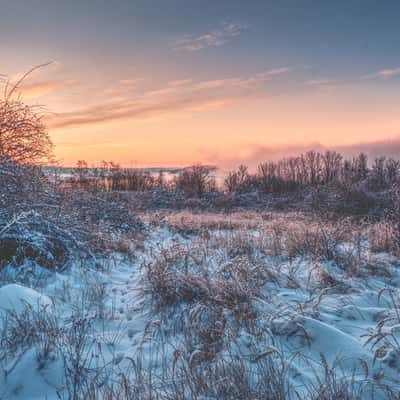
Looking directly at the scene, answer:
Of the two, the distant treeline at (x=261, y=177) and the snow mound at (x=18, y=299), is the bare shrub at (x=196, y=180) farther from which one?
the snow mound at (x=18, y=299)

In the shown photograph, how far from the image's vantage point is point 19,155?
216 inches

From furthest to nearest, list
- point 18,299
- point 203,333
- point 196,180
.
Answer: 1. point 196,180
2. point 18,299
3. point 203,333

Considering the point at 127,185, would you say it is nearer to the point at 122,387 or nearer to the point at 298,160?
the point at 298,160

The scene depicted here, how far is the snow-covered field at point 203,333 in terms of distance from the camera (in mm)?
2221

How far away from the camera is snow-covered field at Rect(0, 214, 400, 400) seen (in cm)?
222

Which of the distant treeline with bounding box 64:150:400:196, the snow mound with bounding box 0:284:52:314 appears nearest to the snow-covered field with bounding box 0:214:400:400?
the snow mound with bounding box 0:284:52:314

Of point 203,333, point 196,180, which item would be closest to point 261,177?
point 196,180

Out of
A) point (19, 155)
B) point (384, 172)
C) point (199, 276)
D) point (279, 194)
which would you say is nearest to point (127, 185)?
point (279, 194)

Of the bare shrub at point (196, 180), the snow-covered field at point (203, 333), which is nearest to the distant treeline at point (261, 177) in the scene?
the bare shrub at point (196, 180)

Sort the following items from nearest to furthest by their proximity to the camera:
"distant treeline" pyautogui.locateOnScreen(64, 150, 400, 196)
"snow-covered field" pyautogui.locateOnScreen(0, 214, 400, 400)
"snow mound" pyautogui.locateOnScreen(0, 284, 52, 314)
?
"snow-covered field" pyautogui.locateOnScreen(0, 214, 400, 400), "snow mound" pyautogui.locateOnScreen(0, 284, 52, 314), "distant treeline" pyautogui.locateOnScreen(64, 150, 400, 196)

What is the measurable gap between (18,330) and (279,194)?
1837 centimetres

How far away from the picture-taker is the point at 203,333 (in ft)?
9.37

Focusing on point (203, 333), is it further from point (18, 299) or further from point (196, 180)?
point (196, 180)

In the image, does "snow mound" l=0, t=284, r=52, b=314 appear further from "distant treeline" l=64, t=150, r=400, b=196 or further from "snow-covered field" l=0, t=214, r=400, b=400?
"distant treeline" l=64, t=150, r=400, b=196
